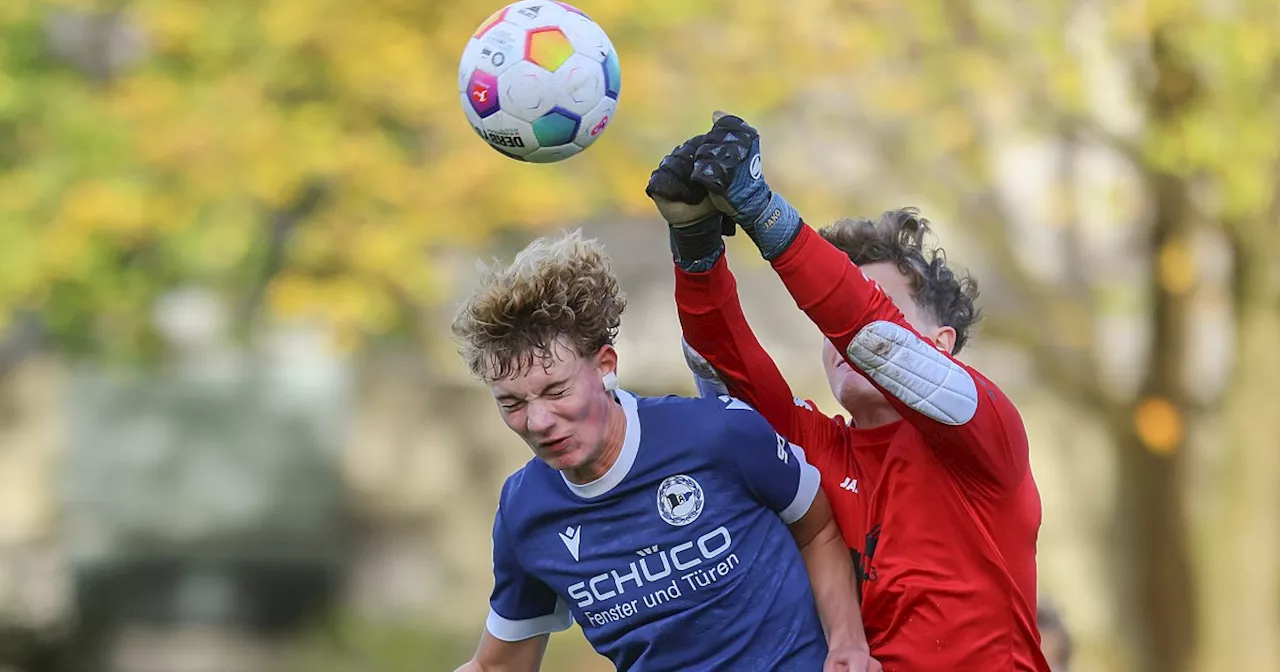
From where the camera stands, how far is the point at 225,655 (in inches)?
684

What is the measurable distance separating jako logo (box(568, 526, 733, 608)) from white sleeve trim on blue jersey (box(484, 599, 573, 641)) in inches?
13.4

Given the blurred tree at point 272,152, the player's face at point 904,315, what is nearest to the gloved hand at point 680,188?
the player's face at point 904,315

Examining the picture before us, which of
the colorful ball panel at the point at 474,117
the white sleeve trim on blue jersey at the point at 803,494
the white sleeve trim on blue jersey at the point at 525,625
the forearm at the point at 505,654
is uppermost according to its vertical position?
the colorful ball panel at the point at 474,117

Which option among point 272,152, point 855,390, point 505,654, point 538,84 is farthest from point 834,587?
point 272,152

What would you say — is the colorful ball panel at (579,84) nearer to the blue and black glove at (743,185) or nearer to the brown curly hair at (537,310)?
the brown curly hair at (537,310)

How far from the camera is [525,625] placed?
4.15 m

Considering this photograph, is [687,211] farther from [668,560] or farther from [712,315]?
[668,560]

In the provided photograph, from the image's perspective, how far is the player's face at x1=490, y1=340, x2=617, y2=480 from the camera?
3.68m

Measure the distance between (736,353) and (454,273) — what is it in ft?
39.0

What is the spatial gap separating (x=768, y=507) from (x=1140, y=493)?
23.9ft

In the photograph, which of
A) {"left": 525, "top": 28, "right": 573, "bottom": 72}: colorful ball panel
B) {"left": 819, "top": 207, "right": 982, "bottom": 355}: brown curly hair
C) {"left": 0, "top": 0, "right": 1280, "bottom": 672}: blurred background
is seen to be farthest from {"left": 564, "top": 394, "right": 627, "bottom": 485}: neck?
{"left": 0, "top": 0, "right": 1280, "bottom": 672}: blurred background

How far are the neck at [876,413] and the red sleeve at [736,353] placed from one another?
0.36 feet

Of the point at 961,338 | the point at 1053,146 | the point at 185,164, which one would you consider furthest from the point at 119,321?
the point at 961,338

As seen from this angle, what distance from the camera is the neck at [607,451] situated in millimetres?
3773
